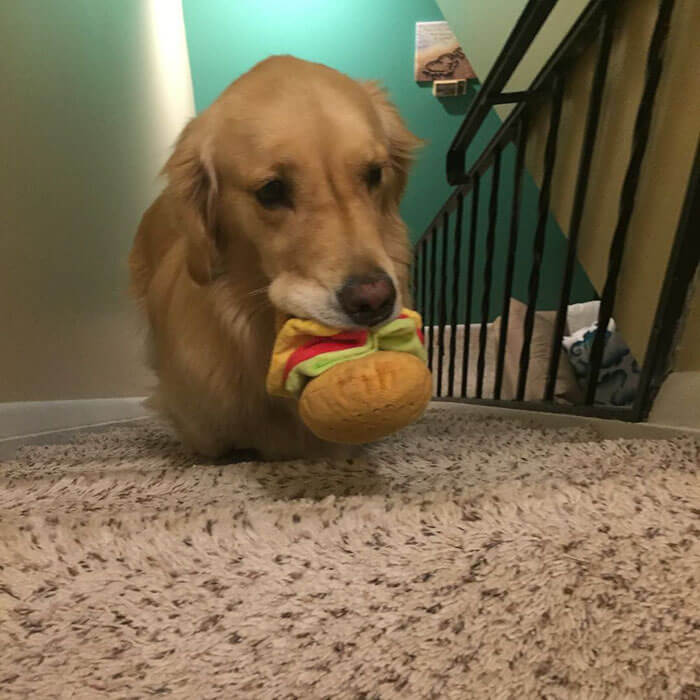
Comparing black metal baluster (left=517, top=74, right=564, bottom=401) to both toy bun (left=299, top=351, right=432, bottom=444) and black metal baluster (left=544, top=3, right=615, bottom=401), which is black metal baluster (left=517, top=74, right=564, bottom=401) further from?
toy bun (left=299, top=351, right=432, bottom=444)

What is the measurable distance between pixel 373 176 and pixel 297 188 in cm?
16

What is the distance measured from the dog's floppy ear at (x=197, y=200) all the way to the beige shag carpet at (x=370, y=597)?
58 cm

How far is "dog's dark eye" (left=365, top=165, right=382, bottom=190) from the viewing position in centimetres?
98

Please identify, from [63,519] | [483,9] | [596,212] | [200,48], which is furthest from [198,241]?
[200,48]

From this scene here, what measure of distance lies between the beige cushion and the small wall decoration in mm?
1656

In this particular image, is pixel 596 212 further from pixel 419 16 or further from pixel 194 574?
pixel 419 16

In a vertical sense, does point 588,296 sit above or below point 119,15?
below

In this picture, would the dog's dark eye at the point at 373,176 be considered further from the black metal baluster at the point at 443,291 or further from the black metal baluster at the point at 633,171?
the black metal baluster at the point at 443,291

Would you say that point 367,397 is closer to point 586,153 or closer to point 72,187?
point 586,153

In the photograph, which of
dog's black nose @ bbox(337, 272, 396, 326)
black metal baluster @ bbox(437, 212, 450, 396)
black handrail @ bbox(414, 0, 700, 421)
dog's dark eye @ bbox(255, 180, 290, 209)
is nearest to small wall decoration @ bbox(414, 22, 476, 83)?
black metal baluster @ bbox(437, 212, 450, 396)

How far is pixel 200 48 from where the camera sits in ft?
11.3

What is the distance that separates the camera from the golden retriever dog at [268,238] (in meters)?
0.88

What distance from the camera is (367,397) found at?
0.68 m

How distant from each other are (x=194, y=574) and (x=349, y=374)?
308 millimetres
